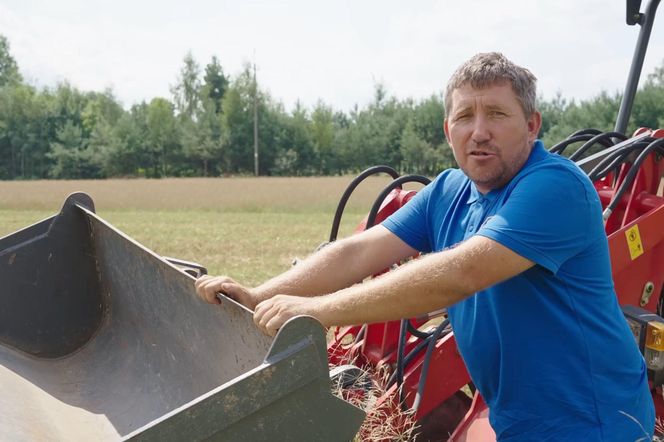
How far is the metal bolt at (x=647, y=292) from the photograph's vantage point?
294 cm

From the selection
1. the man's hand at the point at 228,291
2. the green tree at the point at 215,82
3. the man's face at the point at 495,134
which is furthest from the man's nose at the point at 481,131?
the green tree at the point at 215,82

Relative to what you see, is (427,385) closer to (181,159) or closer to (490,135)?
(490,135)

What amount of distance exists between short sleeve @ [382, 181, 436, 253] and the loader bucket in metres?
0.55

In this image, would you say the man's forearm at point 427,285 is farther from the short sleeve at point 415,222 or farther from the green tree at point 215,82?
the green tree at point 215,82

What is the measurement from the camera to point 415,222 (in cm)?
229

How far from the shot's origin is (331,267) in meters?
2.33

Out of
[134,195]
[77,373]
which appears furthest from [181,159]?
[77,373]

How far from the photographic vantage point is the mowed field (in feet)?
35.7

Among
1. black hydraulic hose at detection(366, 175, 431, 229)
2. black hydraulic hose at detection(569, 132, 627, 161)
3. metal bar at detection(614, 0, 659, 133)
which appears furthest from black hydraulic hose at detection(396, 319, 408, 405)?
metal bar at detection(614, 0, 659, 133)

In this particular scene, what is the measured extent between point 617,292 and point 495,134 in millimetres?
1291

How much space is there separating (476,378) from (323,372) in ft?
2.32

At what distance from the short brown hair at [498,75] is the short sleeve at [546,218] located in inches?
9.6

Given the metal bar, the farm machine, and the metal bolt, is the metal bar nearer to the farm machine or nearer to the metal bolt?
the farm machine

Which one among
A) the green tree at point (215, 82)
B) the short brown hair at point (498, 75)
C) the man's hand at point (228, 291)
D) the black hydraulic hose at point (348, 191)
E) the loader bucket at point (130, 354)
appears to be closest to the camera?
the loader bucket at point (130, 354)
